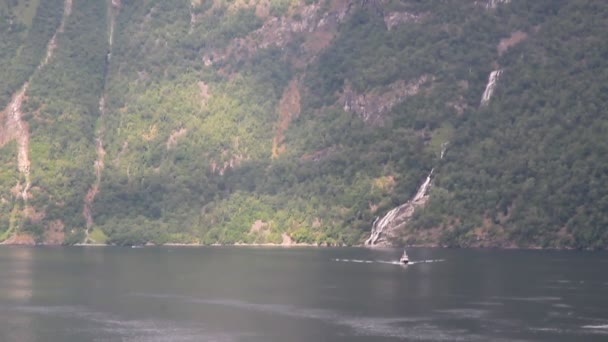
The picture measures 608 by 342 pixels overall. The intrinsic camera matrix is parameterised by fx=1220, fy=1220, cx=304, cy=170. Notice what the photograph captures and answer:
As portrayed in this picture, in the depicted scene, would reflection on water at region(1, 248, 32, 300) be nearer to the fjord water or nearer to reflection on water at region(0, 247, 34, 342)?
reflection on water at region(0, 247, 34, 342)

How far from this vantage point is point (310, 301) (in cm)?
13362

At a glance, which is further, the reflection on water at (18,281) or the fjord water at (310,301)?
the reflection on water at (18,281)

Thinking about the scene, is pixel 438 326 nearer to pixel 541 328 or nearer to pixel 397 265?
pixel 541 328

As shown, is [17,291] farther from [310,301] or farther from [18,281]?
[310,301]

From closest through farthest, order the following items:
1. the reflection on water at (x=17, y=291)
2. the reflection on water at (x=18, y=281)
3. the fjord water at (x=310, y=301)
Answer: the reflection on water at (x=17, y=291), the fjord water at (x=310, y=301), the reflection on water at (x=18, y=281)

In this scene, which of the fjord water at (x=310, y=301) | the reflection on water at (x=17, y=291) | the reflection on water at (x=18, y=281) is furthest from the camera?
the reflection on water at (x=18, y=281)

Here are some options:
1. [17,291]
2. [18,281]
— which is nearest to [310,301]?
[17,291]

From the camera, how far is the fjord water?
109m

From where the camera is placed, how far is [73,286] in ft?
500

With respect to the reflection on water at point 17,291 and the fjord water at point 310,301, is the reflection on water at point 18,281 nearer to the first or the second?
the reflection on water at point 17,291

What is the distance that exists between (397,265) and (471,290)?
4112 centimetres

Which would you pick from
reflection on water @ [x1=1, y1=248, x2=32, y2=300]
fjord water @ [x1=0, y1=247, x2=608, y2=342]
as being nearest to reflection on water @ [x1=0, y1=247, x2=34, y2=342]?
reflection on water @ [x1=1, y1=248, x2=32, y2=300]

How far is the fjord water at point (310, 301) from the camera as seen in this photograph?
4309 inches

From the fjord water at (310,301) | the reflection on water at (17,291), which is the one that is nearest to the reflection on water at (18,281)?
the reflection on water at (17,291)
